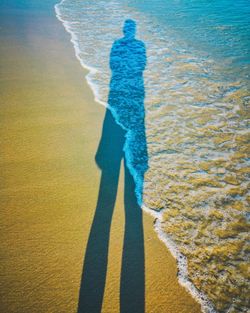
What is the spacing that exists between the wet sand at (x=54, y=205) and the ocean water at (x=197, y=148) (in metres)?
0.30

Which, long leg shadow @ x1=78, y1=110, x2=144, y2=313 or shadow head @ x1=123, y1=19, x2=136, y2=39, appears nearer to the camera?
long leg shadow @ x1=78, y1=110, x2=144, y2=313

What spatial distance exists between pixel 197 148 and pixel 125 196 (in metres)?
1.77

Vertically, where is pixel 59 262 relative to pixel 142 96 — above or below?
below

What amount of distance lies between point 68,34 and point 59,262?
9.20 meters

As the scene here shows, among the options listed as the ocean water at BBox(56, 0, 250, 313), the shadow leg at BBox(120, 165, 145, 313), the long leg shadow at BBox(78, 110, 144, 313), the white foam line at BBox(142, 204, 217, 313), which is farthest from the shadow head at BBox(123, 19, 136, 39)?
the white foam line at BBox(142, 204, 217, 313)

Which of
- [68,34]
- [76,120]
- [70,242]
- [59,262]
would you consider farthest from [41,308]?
[68,34]

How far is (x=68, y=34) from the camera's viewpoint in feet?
28.7

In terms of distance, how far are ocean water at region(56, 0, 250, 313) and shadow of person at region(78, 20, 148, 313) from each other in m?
0.09

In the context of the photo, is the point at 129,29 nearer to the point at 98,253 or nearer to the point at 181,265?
the point at 98,253

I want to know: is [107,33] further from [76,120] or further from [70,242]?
[70,242]

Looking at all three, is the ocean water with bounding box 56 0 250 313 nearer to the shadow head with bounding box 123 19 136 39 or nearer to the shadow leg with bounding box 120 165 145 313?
the shadow leg with bounding box 120 165 145 313

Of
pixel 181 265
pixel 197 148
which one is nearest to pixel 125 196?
pixel 181 265

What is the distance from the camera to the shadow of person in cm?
213

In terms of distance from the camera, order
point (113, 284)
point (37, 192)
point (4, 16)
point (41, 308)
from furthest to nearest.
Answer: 1. point (4, 16)
2. point (37, 192)
3. point (113, 284)
4. point (41, 308)
